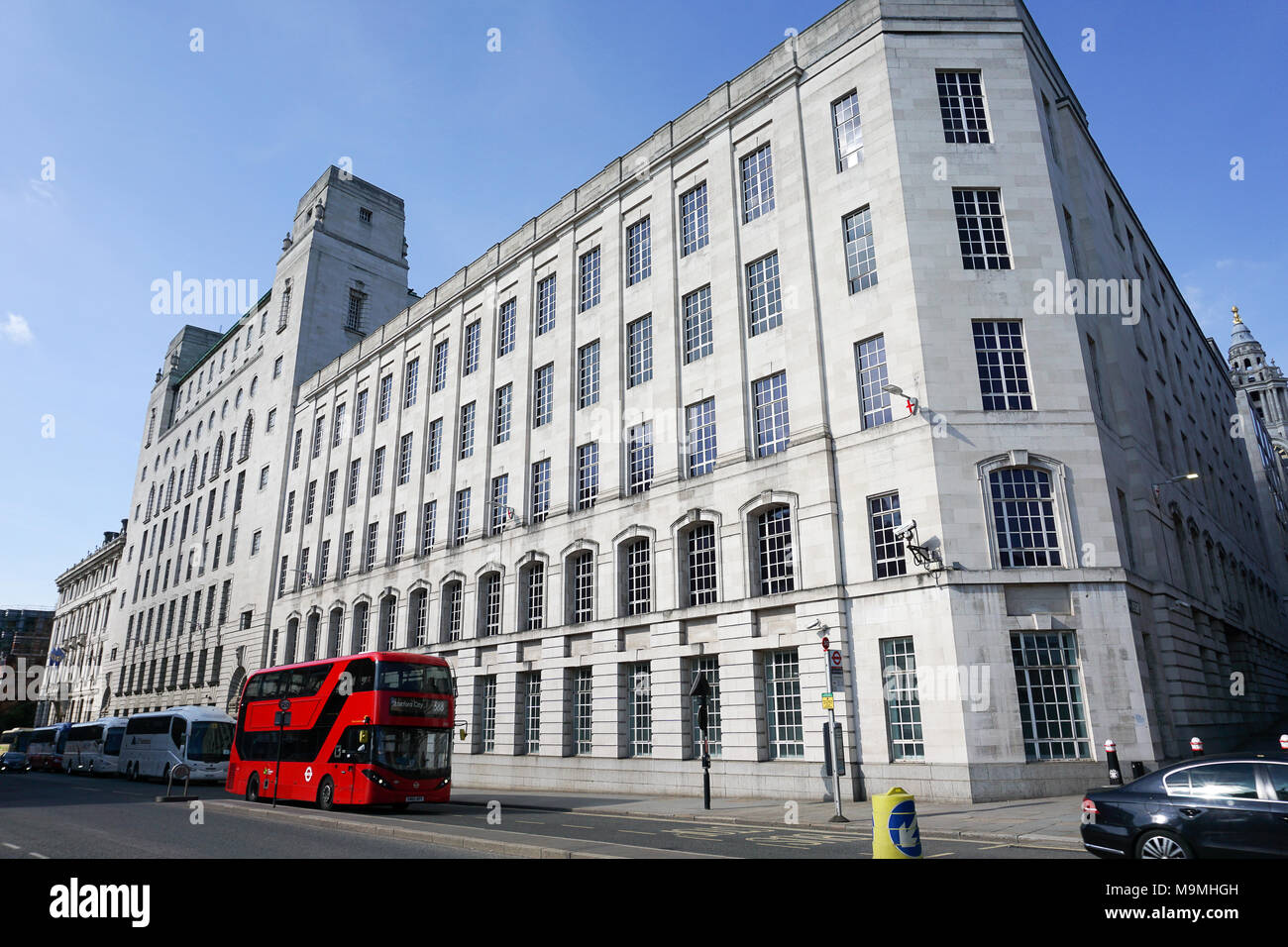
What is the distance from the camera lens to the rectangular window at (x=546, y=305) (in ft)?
118

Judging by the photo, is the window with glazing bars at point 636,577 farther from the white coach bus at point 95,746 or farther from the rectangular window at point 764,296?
the white coach bus at point 95,746

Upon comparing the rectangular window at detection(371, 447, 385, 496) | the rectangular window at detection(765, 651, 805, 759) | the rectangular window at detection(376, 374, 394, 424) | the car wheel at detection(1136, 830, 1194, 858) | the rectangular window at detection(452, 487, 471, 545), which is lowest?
the car wheel at detection(1136, 830, 1194, 858)

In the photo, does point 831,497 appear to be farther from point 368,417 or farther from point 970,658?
point 368,417

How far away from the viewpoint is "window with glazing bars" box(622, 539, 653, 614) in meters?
27.9

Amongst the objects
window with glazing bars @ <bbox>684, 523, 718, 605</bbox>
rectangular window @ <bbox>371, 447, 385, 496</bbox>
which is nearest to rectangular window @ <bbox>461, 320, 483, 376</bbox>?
rectangular window @ <bbox>371, 447, 385, 496</bbox>

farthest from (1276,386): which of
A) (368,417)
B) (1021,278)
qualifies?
(368,417)

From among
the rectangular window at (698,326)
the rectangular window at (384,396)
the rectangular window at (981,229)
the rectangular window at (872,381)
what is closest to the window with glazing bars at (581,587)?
the rectangular window at (698,326)

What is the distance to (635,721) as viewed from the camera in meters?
27.2

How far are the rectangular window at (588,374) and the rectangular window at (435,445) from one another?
1079 centimetres

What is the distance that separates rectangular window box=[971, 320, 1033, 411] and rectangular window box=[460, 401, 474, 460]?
24.3 m

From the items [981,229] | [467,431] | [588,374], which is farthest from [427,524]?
[981,229]

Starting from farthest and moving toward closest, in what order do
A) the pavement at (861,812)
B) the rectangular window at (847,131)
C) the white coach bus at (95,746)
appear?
the white coach bus at (95,746), the rectangular window at (847,131), the pavement at (861,812)

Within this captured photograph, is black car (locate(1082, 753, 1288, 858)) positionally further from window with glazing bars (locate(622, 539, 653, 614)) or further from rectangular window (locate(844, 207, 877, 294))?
window with glazing bars (locate(622, 539, 653, 614))
